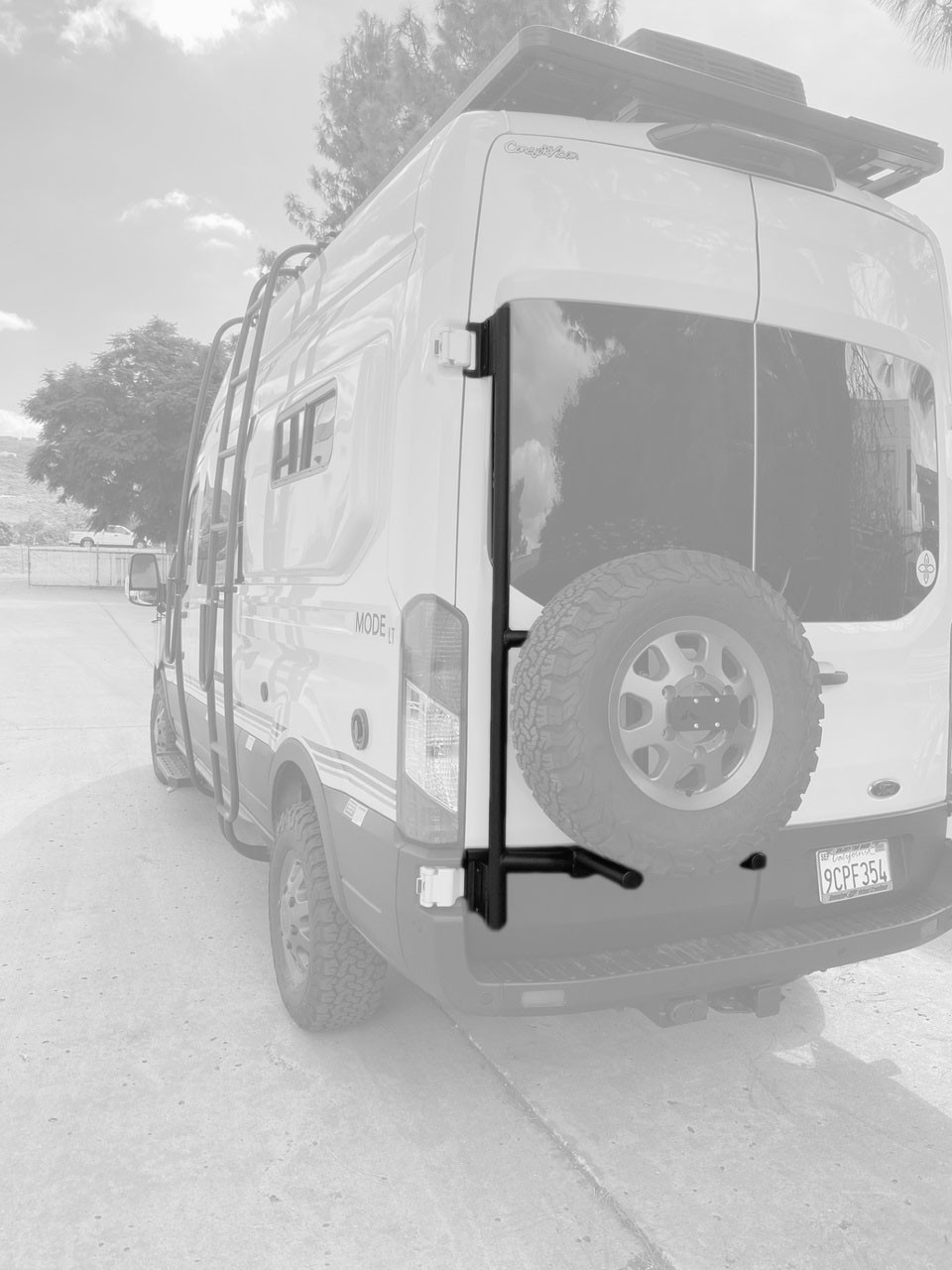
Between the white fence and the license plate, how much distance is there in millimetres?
33614

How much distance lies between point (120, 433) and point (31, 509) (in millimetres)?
84971

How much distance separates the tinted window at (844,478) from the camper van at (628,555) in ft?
0.04

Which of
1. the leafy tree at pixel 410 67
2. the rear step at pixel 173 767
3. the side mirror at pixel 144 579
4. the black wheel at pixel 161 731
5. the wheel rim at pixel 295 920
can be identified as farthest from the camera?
the leafy tree at pixel 410 67

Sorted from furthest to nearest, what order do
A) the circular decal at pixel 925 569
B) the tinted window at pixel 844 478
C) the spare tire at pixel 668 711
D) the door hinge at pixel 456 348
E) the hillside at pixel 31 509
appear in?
1. the hillside at pixel 31 509
2. the circular decal at pixel 925 569
3. the tinted window at pixel 844 478
4. the door hinge at pixel 456 348
5. the spare tire at pixel 668 711

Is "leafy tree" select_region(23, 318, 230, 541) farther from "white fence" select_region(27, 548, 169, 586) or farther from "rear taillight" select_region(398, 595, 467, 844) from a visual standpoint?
"rear taillight" select_region(398, 595, 467, 844)

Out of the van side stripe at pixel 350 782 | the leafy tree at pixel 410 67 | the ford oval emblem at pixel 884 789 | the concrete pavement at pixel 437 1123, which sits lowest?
the concrete pavement at pixel 437 1123

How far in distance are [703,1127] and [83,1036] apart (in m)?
2.08

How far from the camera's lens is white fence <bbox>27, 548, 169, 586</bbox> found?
116ft

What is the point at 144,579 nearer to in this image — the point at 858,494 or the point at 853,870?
the point at 858,494

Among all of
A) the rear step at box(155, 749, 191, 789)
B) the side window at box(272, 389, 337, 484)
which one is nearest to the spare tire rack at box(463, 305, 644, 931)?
the side window at box(272, 389, 337, 484)

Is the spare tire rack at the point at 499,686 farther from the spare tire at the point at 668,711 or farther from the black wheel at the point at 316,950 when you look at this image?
the black wheel at the point at 316,950

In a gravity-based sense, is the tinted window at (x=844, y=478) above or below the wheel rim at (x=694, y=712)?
above

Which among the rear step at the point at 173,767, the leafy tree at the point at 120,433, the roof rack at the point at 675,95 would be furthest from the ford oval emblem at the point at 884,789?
the leafy tree at the point at 120,433

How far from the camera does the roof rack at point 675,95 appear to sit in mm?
2717
